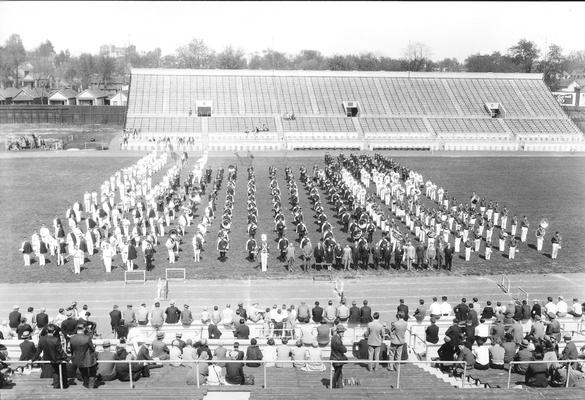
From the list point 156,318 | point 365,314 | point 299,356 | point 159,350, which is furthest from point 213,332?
point 365,314

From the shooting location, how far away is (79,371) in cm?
940

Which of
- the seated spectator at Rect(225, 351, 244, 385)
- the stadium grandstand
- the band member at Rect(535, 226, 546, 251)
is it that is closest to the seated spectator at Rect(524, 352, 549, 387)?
the seated spectator at Rect(225, 351, 244, 385)

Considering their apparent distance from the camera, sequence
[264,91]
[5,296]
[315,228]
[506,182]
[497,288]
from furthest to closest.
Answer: [264,91] → [506,182] → [315,228] → [497,288] → [5,296]

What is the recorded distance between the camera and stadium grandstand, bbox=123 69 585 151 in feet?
171

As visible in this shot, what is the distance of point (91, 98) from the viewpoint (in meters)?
75.4

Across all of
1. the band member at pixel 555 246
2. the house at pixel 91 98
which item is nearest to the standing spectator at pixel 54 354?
the band member at pixel 555 246

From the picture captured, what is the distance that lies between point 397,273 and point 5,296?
11.7 m

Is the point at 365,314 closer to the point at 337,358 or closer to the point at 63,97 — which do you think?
the point at 337,358

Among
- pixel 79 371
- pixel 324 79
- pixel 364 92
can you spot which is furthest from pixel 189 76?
pixel 79 371

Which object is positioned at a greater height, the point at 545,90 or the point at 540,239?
the point at 545,90

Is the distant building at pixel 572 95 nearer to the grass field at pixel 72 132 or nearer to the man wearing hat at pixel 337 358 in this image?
the grass field at pixel 72 132

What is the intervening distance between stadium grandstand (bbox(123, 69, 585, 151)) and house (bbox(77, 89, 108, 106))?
54.5ft

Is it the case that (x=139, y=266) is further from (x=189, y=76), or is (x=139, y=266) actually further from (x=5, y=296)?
(x=189, y=76)

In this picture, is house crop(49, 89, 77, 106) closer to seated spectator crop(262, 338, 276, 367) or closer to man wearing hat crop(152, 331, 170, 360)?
man wearing hat crop(152, 331, 170, 360)
